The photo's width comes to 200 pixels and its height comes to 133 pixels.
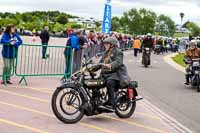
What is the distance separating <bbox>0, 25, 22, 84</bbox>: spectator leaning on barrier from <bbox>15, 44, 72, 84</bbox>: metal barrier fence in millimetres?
645

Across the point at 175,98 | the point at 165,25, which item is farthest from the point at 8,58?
the point at 165,25

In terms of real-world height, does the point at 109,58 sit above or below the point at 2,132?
above

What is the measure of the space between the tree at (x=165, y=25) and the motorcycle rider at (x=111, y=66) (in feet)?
298

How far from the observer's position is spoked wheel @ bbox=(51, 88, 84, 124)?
900cm

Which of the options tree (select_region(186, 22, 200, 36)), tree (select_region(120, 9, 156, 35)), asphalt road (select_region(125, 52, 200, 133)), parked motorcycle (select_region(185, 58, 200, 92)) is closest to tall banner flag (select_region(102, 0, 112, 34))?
asphalt road (select_region(125, 52, 200, 133))

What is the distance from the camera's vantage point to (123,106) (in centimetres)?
997

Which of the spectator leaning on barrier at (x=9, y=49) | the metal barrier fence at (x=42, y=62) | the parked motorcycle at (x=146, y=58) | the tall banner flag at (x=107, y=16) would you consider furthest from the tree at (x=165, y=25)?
the spectator leaning on barrier at (x=9, y=49)

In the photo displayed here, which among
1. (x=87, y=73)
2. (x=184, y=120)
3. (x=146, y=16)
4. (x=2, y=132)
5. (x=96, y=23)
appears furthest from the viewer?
(x=146, y=16)

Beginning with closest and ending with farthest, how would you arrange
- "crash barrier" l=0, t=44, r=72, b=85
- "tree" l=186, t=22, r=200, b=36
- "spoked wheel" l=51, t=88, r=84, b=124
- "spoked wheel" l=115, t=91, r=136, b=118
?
"spoked wheel" l=51, t=88, r=84, b=124 → "spoked wheel" l=115, t=91, r=136, b=118 → "crash barrier" l=0, t=44, r=72, b=85 → "tree" l=186, t=22, r=200, b=36

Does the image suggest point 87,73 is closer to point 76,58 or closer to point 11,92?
point 11,92

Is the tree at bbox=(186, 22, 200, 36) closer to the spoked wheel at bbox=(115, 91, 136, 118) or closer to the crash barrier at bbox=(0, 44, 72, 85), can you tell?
the crash barrier at bbox=(0, 44, 72, 85)

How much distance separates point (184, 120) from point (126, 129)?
74.4 inches

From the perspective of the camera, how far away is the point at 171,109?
460 inches

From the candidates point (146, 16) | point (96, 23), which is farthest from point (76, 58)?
point (146, 16)
